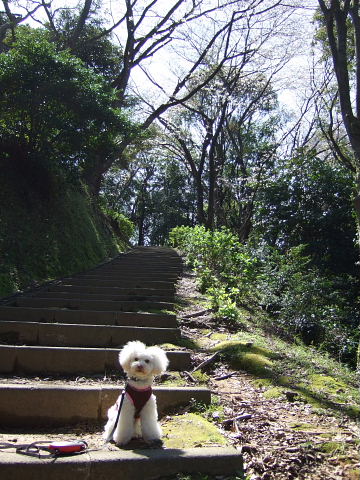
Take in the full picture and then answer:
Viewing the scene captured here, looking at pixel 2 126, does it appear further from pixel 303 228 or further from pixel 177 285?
pixel 303 228

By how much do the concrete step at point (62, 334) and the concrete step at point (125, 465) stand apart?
7.23ft

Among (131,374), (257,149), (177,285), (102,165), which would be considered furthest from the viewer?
(257,149)

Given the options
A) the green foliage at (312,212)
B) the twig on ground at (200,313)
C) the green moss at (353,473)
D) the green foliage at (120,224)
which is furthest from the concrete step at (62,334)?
the green foliage at (120,224)

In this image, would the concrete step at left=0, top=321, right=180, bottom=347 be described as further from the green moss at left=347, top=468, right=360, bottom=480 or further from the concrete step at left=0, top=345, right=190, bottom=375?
the green moss at left=347, top=468, right=360, bottom=480

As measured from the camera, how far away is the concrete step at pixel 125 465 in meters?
2.37

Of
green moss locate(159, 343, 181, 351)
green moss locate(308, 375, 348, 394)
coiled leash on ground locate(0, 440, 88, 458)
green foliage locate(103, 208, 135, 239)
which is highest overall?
green foliage locate(103, 208, 135, 239)

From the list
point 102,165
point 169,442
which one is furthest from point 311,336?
point 102,165

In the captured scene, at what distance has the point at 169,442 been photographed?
279 cm

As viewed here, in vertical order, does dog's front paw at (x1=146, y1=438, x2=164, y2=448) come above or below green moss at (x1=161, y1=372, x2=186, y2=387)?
below

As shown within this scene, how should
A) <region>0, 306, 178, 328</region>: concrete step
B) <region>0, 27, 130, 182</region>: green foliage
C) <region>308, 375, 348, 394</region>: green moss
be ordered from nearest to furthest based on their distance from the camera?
<region>308, 375, 348, 394</region>: green moss → <region>0, 306, 178, 328</region>: concrete step → <region>0, 27, 130, 182</region>: green foliage

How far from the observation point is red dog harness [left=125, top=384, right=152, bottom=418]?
277 cm

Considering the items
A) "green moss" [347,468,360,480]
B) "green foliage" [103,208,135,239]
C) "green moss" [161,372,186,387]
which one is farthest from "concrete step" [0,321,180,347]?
"green foliage" [103,208,135,239]

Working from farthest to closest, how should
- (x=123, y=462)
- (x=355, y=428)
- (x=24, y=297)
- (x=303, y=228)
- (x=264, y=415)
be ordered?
(x=303, y=228), (x=24, y=297), (x=264, y=415), (x=355, y=428), (x=123, y=462)

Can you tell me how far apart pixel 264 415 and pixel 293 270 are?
14.8ft
